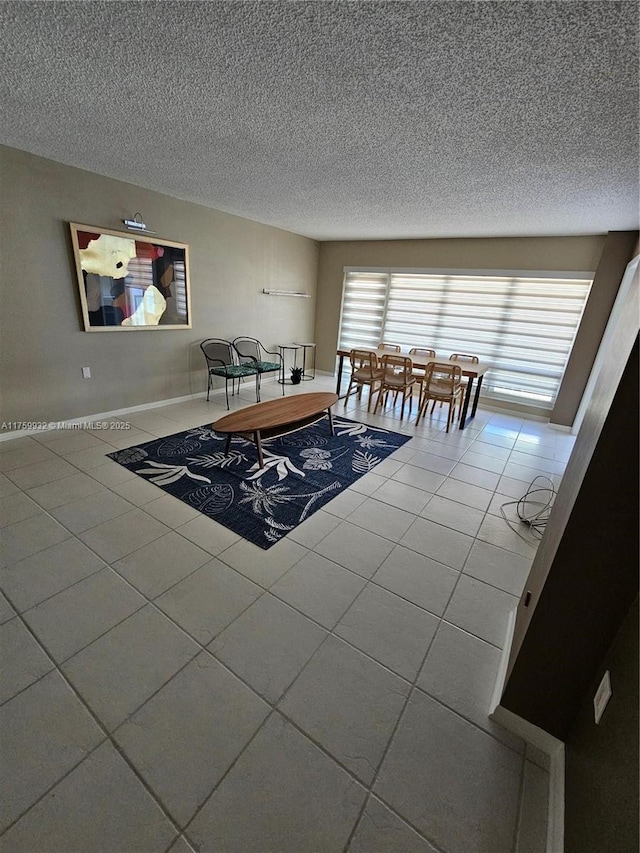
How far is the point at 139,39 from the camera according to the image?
1593 millimetres

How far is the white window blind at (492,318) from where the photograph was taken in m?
5.02

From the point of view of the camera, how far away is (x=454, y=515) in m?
2.72

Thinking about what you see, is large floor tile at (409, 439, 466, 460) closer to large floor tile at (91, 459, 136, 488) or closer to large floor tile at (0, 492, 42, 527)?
large floor tile at (91, 459, 136, 488)

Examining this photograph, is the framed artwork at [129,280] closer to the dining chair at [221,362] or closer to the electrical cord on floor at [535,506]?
the dining chair at [221,362]

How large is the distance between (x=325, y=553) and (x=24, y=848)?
1559mm

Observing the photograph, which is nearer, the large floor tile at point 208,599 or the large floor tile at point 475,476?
the large floor tile at point 208,599

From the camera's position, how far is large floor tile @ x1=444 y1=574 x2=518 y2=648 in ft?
5.80

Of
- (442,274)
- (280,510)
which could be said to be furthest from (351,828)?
(442,274)

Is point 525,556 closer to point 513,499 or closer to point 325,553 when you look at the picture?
point 513,499

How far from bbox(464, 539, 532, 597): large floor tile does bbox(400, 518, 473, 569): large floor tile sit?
0.06 m

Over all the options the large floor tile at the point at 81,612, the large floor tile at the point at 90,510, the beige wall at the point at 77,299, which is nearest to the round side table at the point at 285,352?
the beige wall at the point at 77,299

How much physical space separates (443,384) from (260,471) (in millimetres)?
2731

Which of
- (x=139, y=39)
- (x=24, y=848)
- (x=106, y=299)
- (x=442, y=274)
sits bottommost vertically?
(x=24, y=848)

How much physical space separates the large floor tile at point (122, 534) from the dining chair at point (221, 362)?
2654mm
